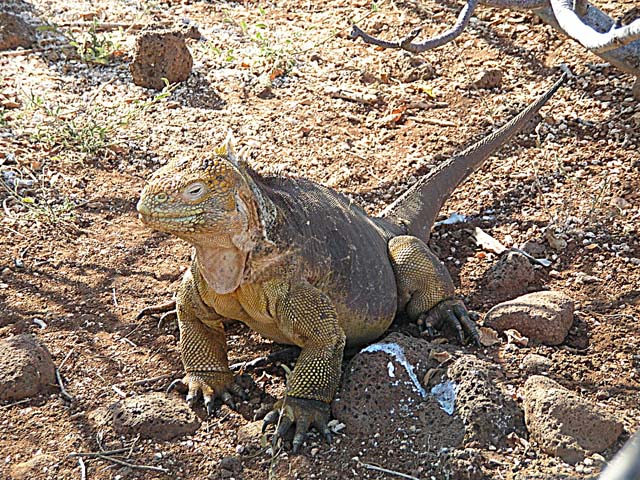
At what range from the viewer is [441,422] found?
3.93 meters

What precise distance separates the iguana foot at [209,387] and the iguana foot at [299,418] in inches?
14.1

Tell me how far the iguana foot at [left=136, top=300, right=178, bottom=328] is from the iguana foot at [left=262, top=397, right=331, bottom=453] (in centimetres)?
121

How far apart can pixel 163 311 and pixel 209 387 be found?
92 cm

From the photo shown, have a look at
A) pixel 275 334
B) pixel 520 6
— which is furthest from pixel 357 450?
pixel 520 6

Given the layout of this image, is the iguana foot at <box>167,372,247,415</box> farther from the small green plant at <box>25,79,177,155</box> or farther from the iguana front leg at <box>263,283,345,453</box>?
the small green plant at <box>25,79,177,155</box>

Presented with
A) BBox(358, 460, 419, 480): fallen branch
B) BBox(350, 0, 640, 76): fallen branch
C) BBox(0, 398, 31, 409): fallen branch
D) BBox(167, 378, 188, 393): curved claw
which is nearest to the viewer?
BBox(358, 460, 419, 480): fallen branch

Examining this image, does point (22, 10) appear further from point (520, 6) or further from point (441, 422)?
point (441, 422)

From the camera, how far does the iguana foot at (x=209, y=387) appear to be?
430 cm

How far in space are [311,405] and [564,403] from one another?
3.95 feet

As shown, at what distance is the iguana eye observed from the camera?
3.83 m

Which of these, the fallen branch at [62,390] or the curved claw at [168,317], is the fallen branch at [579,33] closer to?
the curved claw at [168,317]

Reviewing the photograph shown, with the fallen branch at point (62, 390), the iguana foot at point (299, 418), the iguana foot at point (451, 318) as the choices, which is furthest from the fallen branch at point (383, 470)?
the fallen branch at point (62, 390)

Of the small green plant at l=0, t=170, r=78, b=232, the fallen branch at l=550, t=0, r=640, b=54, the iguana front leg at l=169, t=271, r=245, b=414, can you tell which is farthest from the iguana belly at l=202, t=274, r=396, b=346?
the small green plant at l=0, t=170, r=78, b=232

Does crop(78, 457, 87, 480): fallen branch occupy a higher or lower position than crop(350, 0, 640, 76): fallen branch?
lower
